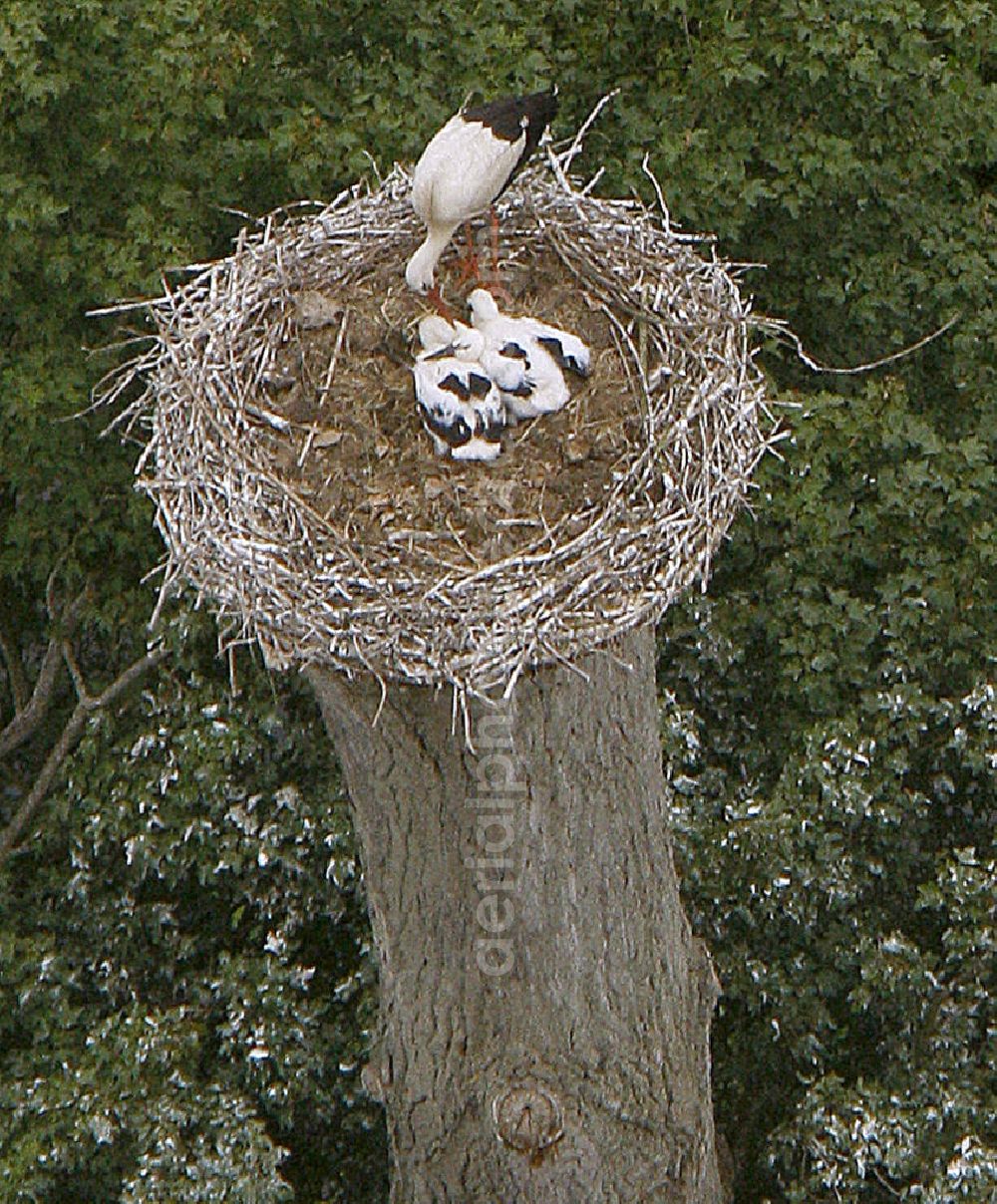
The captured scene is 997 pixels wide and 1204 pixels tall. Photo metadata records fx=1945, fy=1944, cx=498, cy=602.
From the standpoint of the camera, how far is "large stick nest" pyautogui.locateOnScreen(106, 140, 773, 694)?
3531mm

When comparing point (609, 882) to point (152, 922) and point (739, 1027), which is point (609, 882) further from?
point (152, 922)

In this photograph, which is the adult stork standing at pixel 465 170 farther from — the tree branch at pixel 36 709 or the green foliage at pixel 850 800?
the tree branch at pixel 36 709

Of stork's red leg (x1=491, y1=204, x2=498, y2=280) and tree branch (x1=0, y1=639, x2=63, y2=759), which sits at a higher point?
stork's red leg (x1=491, y1=204, x2=498, y2=280)

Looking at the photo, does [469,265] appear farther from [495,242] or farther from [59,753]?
[59,753]

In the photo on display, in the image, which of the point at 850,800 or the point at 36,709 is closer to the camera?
the point at 850,800

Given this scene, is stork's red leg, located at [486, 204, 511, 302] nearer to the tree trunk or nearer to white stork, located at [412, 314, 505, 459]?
white stork, located at [412, 314, 505, 459]

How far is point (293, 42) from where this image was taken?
639cm

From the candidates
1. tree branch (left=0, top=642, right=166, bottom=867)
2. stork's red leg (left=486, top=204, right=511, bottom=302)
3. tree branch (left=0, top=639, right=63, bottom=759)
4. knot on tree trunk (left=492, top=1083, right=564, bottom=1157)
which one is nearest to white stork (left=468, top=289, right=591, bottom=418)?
stork's red leg (left=486, top=204, right=511, bottom=302)

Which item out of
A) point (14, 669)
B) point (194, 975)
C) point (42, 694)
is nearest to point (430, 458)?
point (194, 975)

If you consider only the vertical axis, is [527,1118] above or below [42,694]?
above

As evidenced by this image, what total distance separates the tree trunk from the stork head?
749mm

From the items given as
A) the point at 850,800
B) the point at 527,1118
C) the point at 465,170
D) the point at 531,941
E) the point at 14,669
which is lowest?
the point at 14,669

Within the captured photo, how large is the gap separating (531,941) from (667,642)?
237cm

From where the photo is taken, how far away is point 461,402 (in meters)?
3.74
